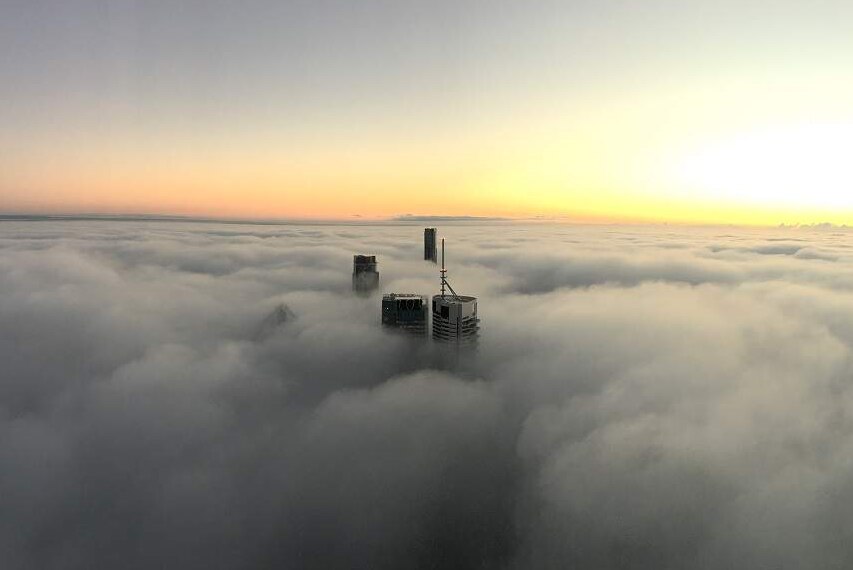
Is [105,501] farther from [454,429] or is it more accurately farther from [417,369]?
[417,369]

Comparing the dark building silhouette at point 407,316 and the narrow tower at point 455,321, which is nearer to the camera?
the narrow tower at point 455,321

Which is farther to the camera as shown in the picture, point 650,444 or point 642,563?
point 650,444

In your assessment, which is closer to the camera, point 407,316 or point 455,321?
point 455,321

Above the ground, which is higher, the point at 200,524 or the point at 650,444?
the point at 650,444

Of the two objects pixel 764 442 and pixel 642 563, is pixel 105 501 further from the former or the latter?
pixel 764 442

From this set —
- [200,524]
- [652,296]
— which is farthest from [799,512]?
[652,296]

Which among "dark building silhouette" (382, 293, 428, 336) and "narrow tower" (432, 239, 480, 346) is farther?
"dark building silhouette" (382, 293, 428, 336)

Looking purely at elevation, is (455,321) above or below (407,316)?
above

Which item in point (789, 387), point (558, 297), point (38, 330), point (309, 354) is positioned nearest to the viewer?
point (789, 387)

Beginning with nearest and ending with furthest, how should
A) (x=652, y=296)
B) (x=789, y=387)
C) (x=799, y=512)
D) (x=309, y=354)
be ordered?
(x=799, y=512)
(x=789, y=387)
(x=309, y=354)
(x=652, y=296)

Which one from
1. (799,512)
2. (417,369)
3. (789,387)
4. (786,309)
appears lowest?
(417,369)
